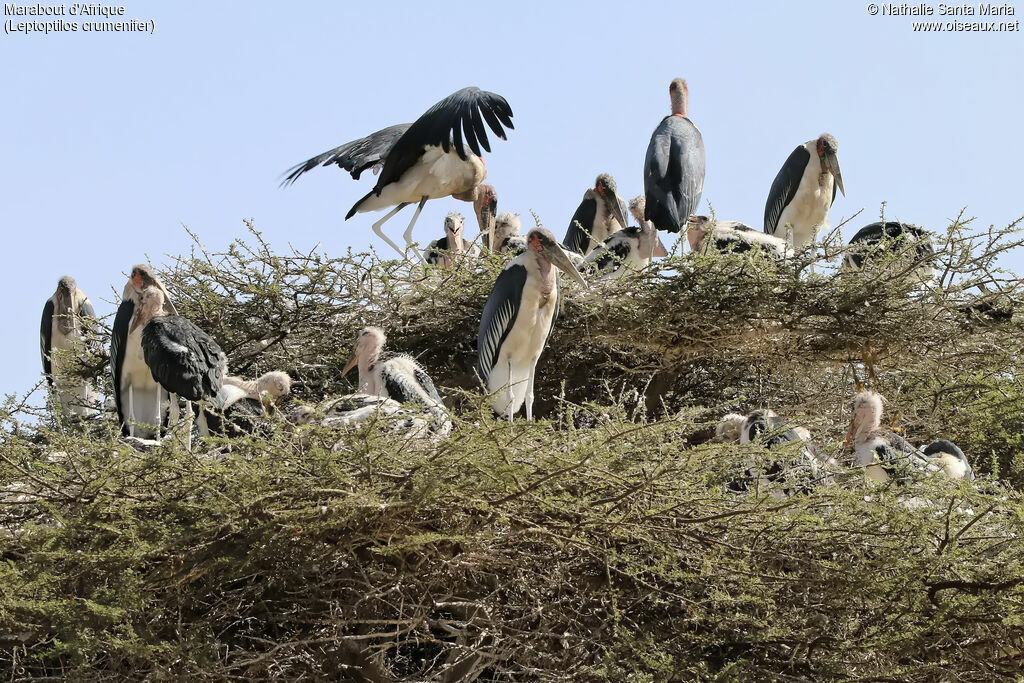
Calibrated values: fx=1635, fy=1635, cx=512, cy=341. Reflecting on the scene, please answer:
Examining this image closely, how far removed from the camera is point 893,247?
31.7 ft

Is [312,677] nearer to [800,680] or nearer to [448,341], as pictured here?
[800,680]

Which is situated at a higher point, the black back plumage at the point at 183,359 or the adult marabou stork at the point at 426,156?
the adult marabou stork at the point at 426,156

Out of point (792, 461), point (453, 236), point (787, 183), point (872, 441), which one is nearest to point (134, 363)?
point (792, 461)

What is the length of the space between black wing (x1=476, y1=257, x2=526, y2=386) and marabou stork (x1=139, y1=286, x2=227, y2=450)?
4.66ft

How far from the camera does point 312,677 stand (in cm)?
619

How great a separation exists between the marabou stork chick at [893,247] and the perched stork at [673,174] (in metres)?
1.11

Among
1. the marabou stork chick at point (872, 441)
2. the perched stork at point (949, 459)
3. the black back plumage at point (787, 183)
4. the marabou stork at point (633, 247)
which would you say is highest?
the black back plumage at point (787, 183)

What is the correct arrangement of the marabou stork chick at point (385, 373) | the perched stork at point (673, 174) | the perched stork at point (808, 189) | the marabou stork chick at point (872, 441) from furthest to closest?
the perched stork at point (808, 189) → the perched stork at point (673, 174) → the marabou stork chick at point (385, 373) → the marabou stork chick at point (872, 441)

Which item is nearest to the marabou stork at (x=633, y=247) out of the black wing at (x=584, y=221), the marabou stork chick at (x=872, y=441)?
the black wing at (x=584, y=221)

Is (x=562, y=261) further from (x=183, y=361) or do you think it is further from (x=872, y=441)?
Result: (x=183, y=361)

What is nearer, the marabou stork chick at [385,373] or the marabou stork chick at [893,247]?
the marabou stork chick at [385,373]

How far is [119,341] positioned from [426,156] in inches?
103

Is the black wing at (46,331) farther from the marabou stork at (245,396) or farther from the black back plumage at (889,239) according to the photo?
the black back plumage at (889,239)

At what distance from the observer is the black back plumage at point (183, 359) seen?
24.5ft
